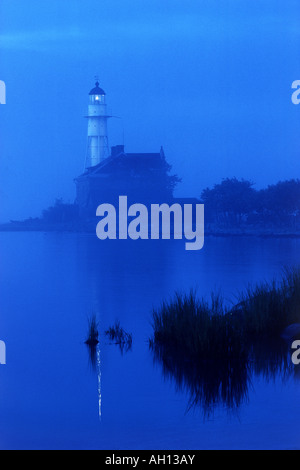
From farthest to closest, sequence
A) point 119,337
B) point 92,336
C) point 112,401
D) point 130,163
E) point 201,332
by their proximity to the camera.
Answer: point 130,163 → point 92,336 → point 119,337 → point 201,332 → point 112,401

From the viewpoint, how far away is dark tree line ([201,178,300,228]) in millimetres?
69125

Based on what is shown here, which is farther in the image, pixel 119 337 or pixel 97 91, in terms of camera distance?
pixel 97 91

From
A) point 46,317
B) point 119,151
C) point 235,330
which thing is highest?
point 119,151

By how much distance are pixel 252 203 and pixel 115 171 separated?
50.8 ft

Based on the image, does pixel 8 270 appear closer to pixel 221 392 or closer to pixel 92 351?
pixel 92 351

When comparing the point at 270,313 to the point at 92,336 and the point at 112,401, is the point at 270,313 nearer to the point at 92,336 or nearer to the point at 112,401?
the point at 112,401

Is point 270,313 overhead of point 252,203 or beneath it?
beneath

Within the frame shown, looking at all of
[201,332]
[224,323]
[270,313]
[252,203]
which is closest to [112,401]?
[201,332]

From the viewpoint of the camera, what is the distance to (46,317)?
55.2 feet

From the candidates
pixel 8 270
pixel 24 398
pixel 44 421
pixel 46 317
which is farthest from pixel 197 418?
pixel 8 270

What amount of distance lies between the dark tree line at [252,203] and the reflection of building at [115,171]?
486cm

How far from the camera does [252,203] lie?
72.2 m

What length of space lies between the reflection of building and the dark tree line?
4.86 m

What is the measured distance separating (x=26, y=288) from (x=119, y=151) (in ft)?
188
